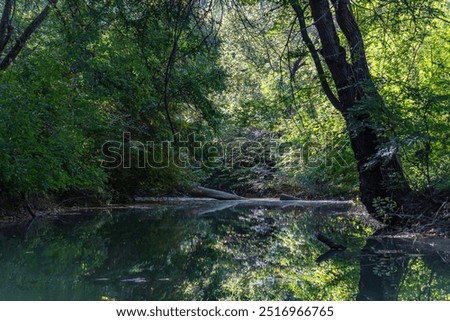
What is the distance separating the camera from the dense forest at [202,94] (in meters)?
9.04

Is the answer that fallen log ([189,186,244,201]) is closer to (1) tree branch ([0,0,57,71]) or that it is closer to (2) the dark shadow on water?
(1) tree branch ([0,0,57,71])

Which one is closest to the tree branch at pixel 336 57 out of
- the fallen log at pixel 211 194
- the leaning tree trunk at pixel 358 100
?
the leaning tree trunk at pixel 358 100

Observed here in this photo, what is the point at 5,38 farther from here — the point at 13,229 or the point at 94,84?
the point at 13,229

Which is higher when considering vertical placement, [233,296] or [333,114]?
[333,114]

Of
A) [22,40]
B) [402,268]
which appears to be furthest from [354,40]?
[22,40]

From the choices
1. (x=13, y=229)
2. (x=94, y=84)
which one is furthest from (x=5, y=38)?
(x=13, y=229)

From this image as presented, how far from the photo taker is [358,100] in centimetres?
1009

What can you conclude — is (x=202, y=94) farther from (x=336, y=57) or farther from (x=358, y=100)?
(x=358, y=100)

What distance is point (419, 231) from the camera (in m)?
9.70

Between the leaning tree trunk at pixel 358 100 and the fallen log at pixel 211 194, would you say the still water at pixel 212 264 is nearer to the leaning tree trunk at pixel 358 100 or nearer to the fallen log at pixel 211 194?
the leaning tree trunk at pixel 358 100

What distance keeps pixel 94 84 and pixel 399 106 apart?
786 cm

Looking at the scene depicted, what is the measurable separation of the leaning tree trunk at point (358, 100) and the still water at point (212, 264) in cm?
88

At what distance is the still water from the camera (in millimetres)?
5789

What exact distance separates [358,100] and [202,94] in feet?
24.9
